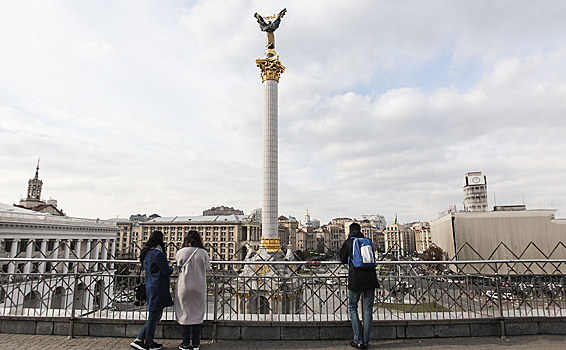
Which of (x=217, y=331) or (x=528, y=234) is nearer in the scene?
(x=217, y=331)

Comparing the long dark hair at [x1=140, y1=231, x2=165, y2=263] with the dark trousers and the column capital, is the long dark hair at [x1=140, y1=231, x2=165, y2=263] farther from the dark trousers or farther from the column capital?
the column capital

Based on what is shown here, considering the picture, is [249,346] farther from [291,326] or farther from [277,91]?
[277,91]

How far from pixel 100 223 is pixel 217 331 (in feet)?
145

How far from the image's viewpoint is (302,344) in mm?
4844

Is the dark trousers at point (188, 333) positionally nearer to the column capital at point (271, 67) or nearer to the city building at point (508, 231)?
the column capital at point (271, 67)

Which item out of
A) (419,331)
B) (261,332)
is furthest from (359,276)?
(261,332)

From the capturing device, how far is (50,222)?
104ft

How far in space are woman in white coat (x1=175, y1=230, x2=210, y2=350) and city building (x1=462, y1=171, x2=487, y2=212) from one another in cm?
8855

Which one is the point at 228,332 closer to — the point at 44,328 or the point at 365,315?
the point at 365,315

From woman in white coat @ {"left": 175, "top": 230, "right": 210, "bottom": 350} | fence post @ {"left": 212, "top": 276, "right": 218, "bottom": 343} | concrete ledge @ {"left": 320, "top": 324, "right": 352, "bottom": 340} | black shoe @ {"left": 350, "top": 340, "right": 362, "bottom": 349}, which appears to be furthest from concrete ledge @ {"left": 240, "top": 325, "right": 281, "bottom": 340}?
black shoe @ {"left": 350, "top": 340, "right": 362, "bottom": 349}

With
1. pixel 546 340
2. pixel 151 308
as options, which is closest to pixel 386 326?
pixel 546 340

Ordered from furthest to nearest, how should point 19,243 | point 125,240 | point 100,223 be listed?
point 125,240, point 100,223, point 19,243

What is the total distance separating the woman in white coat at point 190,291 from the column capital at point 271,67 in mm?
18602

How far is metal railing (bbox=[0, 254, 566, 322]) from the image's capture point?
525 cm
